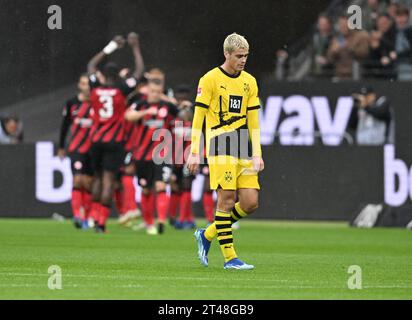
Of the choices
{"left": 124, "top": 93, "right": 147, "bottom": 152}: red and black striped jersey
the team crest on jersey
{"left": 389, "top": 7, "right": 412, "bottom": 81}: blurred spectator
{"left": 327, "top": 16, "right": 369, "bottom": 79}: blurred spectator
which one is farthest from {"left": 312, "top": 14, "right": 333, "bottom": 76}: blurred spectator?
the team crest on jersey

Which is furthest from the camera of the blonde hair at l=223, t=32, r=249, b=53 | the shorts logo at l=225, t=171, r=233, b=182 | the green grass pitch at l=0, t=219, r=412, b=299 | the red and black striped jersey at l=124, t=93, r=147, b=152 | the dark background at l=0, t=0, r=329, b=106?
the dark background at l=0, t=0, r=329, b=106

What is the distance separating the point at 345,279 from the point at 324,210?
11.2m

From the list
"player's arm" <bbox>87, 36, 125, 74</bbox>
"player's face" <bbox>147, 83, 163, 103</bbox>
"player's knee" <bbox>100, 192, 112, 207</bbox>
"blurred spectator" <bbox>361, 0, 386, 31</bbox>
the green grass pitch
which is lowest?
the green grass pitch

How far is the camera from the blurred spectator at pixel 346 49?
23359mm

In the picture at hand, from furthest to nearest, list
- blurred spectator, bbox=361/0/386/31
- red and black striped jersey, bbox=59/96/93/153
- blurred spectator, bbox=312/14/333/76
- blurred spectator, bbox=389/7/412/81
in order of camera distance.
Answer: blurred spectator, bbox=361/0/386/31, blurred spectator, bbox=312/14/333/76, blurred spectator, bbox=389/7/412/81, red and black striped jersey, bbox=59/96/93/153

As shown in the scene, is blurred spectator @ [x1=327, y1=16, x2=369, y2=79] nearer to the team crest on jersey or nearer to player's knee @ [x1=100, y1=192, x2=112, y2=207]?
the team crest on jersey

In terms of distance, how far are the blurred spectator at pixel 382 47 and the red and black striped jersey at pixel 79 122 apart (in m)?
5.78

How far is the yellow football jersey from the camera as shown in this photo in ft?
38.8

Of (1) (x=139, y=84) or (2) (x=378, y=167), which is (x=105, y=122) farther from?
(2) (x=378, y=167)

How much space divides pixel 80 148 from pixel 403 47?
6689 millimetres

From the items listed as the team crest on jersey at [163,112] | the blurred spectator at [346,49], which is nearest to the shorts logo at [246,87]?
the team crest on jersey at [163,112]

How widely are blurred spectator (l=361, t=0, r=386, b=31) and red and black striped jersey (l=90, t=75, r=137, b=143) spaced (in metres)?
6.93

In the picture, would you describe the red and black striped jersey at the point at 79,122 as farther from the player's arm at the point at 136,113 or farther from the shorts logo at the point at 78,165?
the player's arm at the point at 136,113
